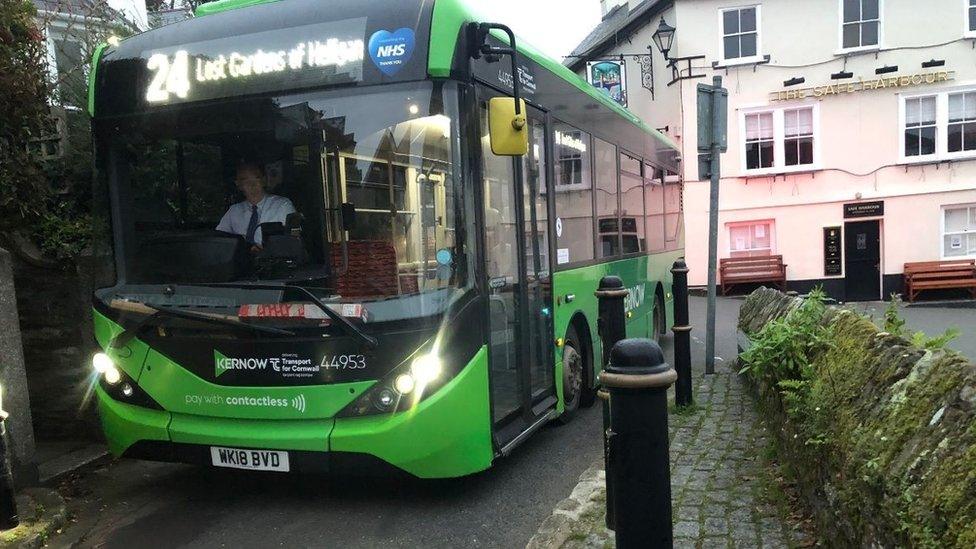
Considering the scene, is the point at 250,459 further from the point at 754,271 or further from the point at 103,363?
the point at 754,271

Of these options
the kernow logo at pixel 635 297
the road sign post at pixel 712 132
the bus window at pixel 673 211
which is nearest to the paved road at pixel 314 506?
the kernow logo at pixel 635 297

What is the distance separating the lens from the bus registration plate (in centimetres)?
438

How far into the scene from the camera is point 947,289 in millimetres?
19781

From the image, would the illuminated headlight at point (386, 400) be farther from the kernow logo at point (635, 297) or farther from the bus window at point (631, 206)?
the bus window at point (631, 206)

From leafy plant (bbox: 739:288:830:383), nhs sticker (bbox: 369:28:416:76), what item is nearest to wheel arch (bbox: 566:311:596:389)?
leafy plant (bbox: 739:288:830:383)

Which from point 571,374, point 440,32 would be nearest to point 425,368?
point 440,32

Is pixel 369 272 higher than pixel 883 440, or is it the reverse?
pixel 369 272

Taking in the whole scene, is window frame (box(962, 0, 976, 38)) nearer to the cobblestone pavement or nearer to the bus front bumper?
the cobblestone pavement

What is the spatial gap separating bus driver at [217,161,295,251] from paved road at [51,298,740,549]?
69.3 inches

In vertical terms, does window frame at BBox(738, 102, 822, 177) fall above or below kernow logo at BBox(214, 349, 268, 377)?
above

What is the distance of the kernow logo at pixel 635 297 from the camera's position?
27.5 ft

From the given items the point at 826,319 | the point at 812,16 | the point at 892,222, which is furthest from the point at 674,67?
the point at 826,319

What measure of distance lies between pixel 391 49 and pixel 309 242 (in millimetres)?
1300

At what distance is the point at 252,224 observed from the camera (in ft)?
15.7
